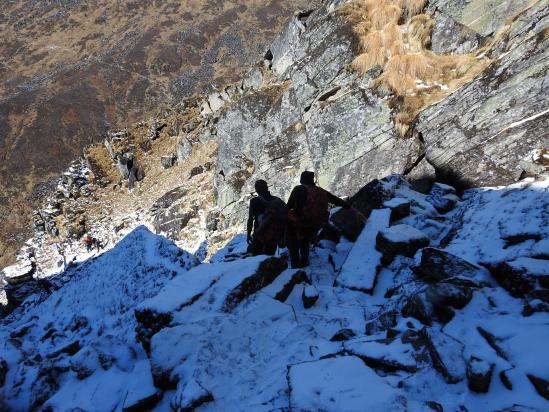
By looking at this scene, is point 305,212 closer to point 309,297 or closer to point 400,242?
point 400,242

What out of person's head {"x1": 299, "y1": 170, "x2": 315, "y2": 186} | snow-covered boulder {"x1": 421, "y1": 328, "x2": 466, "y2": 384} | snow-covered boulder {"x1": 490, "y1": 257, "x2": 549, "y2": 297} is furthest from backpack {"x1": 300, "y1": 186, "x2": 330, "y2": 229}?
snow-covered boulder {"x1": 421, "y1": 328, "x2": 466, "y2": 384}

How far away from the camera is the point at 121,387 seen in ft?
12.4

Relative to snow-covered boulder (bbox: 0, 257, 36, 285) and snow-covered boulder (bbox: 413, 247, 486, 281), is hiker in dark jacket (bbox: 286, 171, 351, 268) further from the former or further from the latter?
snow-covered boulder (bbox: 0, 257, 36, 285)

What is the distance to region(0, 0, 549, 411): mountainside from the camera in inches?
125

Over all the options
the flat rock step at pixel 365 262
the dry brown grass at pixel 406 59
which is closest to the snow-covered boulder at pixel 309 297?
the flat rock step at pixel 365 262

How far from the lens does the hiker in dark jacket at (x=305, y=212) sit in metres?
5.91

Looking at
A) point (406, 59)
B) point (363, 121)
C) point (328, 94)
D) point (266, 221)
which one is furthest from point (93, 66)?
point (266, 221)

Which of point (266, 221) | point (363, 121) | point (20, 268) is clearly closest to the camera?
point (266, 221)

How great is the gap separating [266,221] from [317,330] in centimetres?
202

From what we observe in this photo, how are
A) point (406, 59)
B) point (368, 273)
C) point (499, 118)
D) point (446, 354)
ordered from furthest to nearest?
point (406, 59)
point (499, 118)
point (368, 273)
point (446, 354)

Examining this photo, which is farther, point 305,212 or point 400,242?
point 305,212

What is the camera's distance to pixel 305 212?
19.4 ft

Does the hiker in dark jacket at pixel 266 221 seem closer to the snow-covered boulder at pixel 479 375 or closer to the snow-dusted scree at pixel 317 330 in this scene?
the snow-dusted scree at pixel 317 330

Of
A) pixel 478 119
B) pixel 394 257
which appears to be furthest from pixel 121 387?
pixel 478 119
